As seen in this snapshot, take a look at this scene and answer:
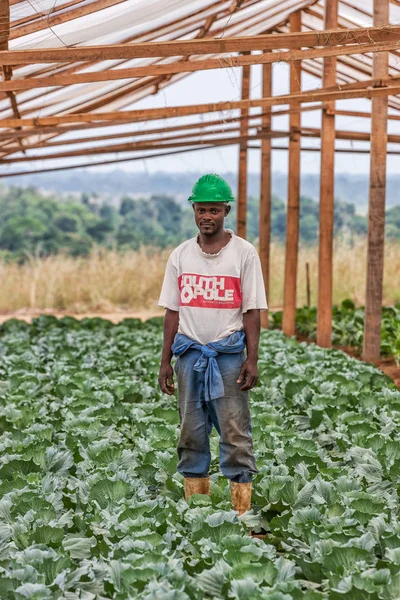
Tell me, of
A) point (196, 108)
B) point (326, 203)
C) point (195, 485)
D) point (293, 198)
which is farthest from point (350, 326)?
point (195, 485)

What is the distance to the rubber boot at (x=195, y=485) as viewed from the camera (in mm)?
4246

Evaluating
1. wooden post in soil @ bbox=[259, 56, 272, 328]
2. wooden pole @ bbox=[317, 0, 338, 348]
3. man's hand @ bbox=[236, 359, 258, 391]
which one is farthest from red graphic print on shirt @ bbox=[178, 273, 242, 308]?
wooden post in soil @ bbox=[259, 56, 272, 328]

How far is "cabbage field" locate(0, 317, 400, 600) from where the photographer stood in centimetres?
325

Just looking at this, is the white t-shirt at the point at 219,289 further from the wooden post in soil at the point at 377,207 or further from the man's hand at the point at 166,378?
the wooden post in soil at the point at 377,207

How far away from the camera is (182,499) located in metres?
4.16

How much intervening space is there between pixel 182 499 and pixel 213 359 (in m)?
0.68

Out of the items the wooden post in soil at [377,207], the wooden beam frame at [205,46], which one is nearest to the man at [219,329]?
the wooden beam frame at [205,46]

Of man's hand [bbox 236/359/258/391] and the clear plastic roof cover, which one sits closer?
man's hand [bbox 236/359/258/391]

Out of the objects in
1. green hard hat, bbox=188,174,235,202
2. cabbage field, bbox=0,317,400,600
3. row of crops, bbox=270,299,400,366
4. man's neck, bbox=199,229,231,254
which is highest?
green hard hat, bbox=188,174,235,202

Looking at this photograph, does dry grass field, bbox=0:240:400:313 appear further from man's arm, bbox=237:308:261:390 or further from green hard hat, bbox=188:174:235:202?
green hard hat, bbox=188:174:235:202

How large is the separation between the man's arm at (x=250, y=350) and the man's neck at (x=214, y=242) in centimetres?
31

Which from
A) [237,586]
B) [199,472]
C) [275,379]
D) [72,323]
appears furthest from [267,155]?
[237,586]

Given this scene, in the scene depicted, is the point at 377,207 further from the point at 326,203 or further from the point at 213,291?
the point at 213,291

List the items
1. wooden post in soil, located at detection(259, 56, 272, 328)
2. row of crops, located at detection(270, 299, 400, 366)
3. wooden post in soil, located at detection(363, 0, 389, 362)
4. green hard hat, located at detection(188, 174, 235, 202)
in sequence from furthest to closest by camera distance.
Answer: wooden post in soil, located at detection(259, 56, 272, 328), row of crops, located at detection(270, 299, 400, 366), wooden post in soil, located at detection(363, 0, 389, 362), green hard hat, located at detection(188, 174, 235, 202)
